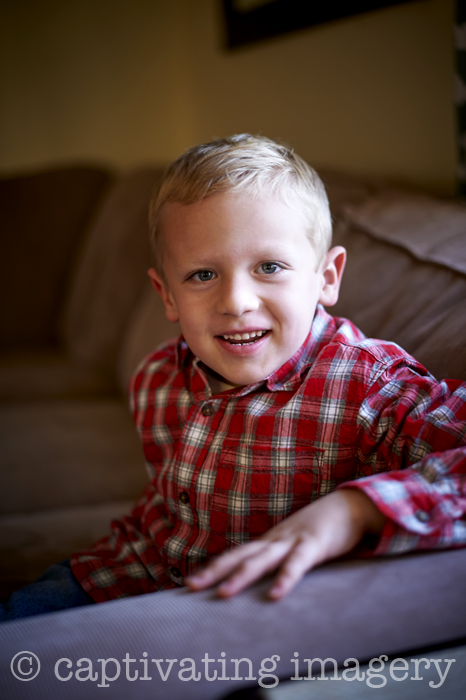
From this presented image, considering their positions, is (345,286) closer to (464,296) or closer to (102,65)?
(464,296)

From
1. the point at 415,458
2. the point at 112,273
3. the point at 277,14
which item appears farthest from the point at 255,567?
the point at 277,14

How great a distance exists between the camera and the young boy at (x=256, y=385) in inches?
29.2

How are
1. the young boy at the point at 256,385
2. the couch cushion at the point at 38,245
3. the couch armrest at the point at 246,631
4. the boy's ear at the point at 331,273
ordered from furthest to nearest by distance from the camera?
the couch cushion at the point at 38,245 → the boy's ear at the point at 331,273 → the young boy at the point at 256,385 → the couch armrest at the point at 246,631

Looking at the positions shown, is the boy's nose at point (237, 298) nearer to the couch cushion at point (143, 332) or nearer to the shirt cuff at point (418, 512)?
the shirt cuff at point (418, 512)

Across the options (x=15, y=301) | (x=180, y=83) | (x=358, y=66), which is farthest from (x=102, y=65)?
(x=358, y=66)

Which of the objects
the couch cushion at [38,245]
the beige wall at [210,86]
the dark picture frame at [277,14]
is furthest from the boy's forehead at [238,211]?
the couch cushion at [38,245]

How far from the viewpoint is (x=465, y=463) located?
1.89ft

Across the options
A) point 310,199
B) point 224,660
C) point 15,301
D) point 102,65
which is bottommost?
point 15,301

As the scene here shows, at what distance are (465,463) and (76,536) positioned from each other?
0.79 meters

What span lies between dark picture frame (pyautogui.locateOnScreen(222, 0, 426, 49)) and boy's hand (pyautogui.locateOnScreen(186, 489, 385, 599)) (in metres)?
1.26

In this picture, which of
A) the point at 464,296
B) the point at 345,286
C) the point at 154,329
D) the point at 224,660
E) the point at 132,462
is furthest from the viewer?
the point at 154,329

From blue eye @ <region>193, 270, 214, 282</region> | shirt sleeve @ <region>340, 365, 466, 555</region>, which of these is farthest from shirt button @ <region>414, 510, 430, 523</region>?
blue eye @ <region>193, 270, 214, 282</region>

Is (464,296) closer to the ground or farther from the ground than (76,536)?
farther from the ground

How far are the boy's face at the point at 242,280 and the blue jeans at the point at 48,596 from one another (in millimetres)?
418
